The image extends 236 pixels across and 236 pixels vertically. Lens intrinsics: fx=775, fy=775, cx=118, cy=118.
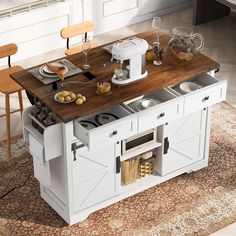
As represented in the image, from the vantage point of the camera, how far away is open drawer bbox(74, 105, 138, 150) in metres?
5.21

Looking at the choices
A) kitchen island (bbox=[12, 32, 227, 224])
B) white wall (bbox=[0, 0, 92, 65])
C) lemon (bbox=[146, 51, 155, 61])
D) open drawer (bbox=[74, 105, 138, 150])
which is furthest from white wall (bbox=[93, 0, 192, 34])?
open drawer (bbox=[74, 105, 138, 150])

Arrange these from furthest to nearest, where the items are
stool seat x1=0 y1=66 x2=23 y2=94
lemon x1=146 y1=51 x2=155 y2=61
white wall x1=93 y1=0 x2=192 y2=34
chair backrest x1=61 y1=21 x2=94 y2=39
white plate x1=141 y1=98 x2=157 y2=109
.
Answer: white wall x1=93 y1=0 x2=192 y2=34, chair backrest x1=61 y1=21 x2=94 y2=39, stool seat x1=0 y1=66 x2=23 y2=94, lemon x1=146 y1=51 x2=155 y2=61, white plate x1=141 y1=98 x2=157 y2=109

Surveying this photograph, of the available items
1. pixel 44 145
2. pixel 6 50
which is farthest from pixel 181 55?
pixel 6 50

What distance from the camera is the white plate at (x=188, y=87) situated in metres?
5.84

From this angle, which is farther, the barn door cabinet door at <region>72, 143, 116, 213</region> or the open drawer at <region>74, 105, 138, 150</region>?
the barn door cabinet door at <region>72, 143, 116, 213</region>

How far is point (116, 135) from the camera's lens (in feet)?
17.5

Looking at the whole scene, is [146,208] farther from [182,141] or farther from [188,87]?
[188,87]

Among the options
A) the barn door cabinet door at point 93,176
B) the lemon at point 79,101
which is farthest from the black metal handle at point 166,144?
the lemon at point 79,101

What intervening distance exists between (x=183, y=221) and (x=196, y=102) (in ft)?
3.00

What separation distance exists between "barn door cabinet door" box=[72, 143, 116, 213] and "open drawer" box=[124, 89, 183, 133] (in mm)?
320

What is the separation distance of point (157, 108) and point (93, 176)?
0.70 metres

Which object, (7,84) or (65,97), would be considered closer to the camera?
(65,97)

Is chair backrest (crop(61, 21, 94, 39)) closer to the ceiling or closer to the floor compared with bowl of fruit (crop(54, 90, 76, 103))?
closer to the floor

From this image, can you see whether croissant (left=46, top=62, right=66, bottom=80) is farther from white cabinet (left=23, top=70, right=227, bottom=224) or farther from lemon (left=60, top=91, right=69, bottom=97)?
white cabinet (left=23, top=70, right=227, bottom=224)
